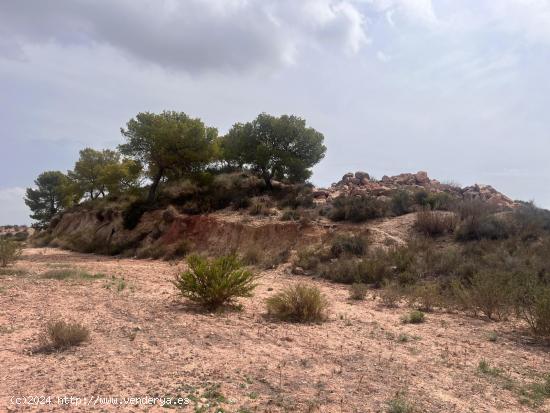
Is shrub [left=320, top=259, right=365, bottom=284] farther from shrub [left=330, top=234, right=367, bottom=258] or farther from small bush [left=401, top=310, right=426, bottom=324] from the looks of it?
small bush [left=401, top=310, right=426, bottom=324]

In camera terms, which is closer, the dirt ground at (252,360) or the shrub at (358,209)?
the dirt ground at (252,360)

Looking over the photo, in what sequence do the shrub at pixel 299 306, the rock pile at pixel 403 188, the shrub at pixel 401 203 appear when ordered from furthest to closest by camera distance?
1. the rock pile at pixel 403 188
2. the shrub at pixel 401 203
3. the shrub at pixel 299 306

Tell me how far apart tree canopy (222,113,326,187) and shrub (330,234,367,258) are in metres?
12.2

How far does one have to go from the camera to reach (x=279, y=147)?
2923 centimetres

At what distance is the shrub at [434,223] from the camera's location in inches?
669

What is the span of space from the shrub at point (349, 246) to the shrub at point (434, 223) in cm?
237

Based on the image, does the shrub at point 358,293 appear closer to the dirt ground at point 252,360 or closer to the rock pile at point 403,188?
the dirt ground at point 252,360

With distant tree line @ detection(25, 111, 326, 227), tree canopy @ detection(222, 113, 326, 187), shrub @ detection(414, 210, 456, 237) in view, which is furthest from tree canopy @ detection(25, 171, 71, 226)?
shrub @ detection(414, 210, 456, 237)

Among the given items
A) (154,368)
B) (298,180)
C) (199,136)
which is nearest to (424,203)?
(298,180)

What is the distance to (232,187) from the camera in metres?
28.7

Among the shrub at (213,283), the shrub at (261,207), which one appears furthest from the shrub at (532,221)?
the shrub at (261,207)

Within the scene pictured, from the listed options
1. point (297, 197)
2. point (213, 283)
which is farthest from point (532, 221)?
point (213, 283)

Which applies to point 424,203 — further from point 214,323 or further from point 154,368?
point 154,368

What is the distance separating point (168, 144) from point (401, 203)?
47.0ft
